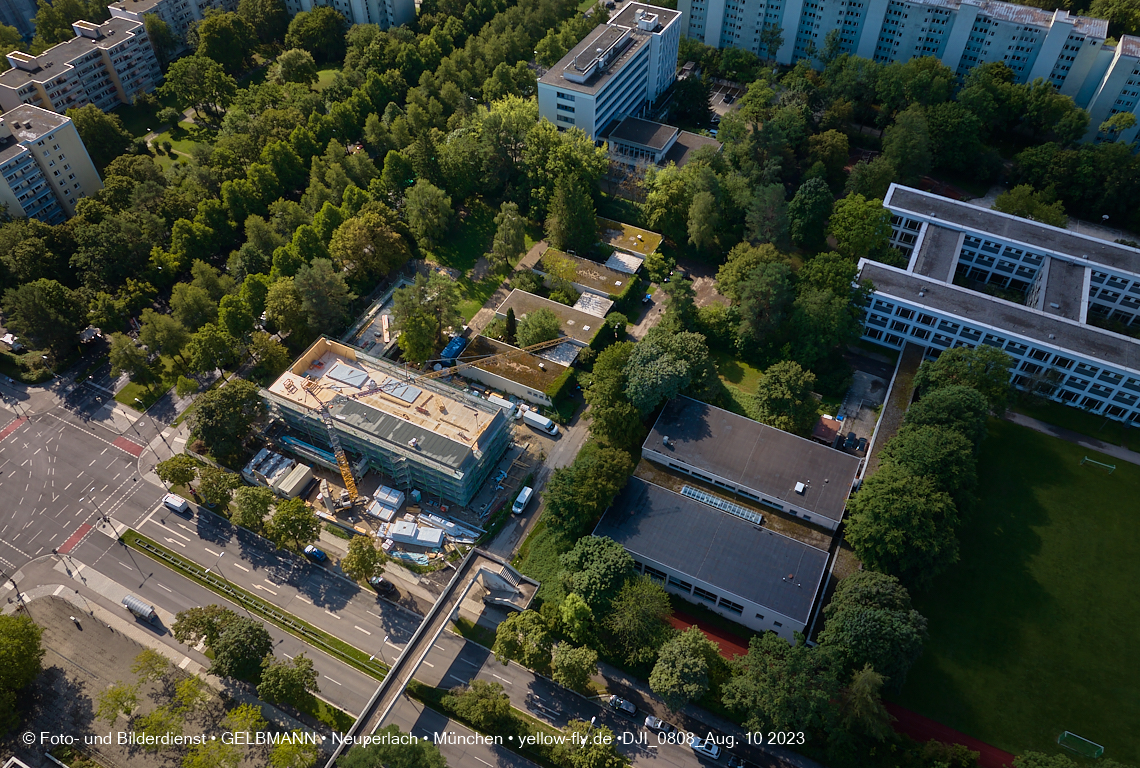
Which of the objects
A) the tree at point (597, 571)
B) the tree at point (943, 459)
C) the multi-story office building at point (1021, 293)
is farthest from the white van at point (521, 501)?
the multi-story office building at point (1021, 293)

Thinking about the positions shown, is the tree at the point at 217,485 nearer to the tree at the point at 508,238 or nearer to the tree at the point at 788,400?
the tree at the point at 508,238

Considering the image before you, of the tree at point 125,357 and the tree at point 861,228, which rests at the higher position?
the tree at point 861,228

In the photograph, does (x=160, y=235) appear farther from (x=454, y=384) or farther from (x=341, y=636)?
(x=341, y=636)

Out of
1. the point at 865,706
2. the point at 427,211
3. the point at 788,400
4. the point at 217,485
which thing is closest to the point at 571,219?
the point at 427,211

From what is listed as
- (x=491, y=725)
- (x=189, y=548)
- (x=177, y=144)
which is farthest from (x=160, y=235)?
(x=491, y=725)

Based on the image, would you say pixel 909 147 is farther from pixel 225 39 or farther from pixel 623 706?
pixel 225 39

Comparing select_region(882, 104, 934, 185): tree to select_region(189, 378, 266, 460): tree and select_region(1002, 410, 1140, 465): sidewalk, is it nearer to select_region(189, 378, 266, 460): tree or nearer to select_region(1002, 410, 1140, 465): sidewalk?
select_region(1002, 410, 1140, 465): sidewalk

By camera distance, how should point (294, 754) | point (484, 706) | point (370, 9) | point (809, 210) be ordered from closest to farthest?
point (294, 754)
point (484, 706)
point (809, 210)
point (370, 9)
